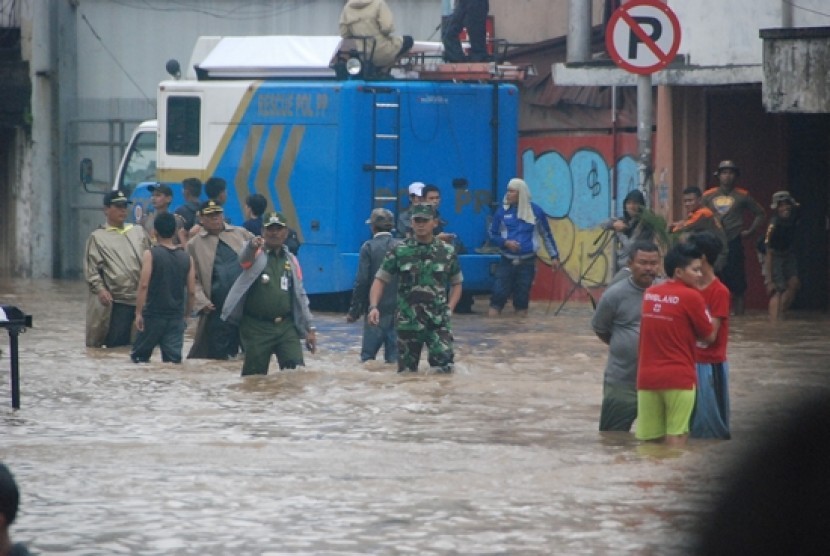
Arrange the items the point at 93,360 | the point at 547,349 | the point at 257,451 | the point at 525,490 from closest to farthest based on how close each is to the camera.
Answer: the point at 525,490 < the point at 257,451 < the point at 93,360 < the point at 547,349

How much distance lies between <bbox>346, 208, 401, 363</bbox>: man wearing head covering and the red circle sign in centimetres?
248

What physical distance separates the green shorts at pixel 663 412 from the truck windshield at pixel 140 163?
1492cm

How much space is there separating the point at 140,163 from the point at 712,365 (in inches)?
604

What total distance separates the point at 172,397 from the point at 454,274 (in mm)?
2403

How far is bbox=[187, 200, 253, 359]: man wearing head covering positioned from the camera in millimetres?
15781

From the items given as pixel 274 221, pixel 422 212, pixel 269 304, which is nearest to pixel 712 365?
pixel 422 212

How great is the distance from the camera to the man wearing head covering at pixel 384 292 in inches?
611

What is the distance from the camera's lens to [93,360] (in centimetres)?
1630

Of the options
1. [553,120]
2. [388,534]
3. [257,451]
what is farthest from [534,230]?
[388,534]

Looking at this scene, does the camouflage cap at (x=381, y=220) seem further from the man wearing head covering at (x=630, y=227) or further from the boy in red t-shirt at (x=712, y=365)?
the boy in red t-shirt at (x=712, y=365)

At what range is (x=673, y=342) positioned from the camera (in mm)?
10555

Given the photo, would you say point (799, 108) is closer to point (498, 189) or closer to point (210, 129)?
point (498, 189)

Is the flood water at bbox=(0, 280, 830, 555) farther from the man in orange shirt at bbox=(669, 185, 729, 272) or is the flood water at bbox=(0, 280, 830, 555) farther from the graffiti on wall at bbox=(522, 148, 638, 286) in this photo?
the graffiti on wall at bbox=(522, 148, 638, 286)

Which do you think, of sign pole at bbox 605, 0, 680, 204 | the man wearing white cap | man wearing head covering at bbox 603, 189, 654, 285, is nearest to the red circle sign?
sign pole at bbox 605, 0, 680, 204
